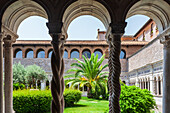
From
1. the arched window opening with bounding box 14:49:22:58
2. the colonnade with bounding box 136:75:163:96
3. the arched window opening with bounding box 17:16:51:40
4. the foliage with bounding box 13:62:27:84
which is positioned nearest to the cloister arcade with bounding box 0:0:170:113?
the arched window opening with bounding box 17:16:51:40

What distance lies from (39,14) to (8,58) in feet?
4.25

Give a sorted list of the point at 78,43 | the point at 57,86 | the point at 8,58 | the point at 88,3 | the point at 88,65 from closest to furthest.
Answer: the point at 57,86 < the point at 88,3 < the point at 8,58 < the point at 88,65 < the point at 78,43

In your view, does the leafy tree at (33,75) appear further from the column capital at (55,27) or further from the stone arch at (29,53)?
the column capital at (55,27)

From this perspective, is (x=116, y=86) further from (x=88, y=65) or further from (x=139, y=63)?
(x=139, y=63)

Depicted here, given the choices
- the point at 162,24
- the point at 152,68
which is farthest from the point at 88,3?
the point at 152,68

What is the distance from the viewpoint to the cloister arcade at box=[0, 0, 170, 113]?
3.91 metres

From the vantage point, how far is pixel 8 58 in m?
4.78

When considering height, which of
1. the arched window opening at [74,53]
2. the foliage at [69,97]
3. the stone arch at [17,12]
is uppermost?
the arched window opening at [74,53]

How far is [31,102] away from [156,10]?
23.5 ft

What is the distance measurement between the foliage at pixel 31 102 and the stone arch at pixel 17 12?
16.9 feet

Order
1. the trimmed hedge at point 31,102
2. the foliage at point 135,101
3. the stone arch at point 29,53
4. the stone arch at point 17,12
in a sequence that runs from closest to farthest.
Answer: the stone arch at point 17,12 → the foliage at point 135,101 → the trimmed hedge at point 31,102 → the stone arch at point 29,53

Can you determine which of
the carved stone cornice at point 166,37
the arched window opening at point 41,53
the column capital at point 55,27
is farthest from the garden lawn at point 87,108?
the arched window opening at point 41,53

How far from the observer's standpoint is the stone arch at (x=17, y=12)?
4.18 m

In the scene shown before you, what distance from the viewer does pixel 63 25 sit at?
4.25m
